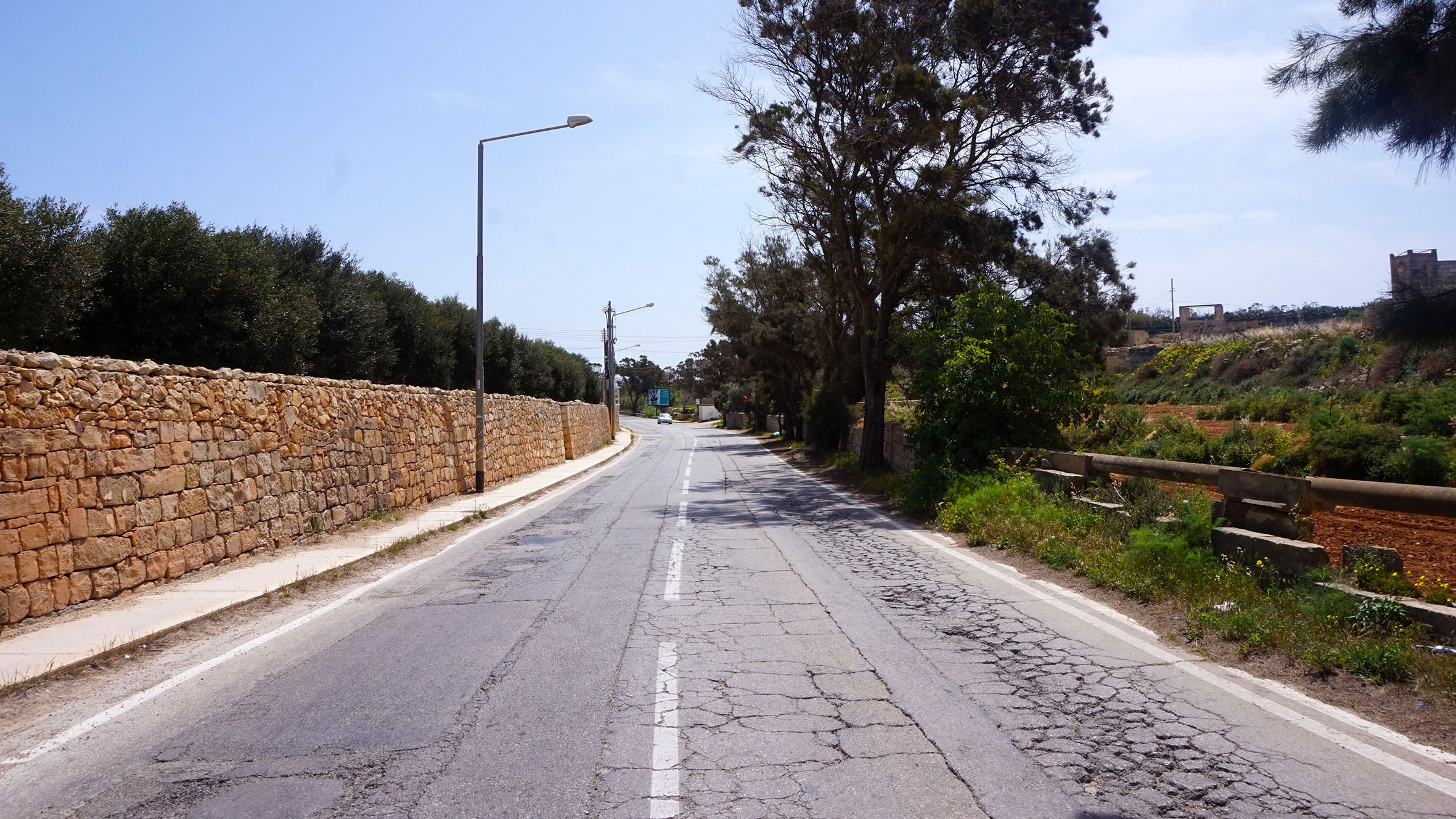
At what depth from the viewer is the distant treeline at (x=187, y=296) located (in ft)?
48.0

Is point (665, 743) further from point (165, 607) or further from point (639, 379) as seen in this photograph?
point (639, 379)

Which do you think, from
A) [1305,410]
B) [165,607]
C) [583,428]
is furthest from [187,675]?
[583,428]

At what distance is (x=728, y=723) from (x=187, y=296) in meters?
18.5

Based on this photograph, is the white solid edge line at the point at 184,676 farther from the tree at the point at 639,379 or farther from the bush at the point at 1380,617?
the tree at the point at 639,379

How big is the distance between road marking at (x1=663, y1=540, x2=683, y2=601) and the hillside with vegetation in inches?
241

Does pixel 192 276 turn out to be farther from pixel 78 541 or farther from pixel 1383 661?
pixel 1383 661

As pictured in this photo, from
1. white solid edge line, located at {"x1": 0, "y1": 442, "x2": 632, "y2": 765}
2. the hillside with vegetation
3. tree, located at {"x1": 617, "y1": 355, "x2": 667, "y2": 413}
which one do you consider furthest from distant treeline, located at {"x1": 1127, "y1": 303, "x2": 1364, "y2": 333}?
tree, located at {"x1": 617, "y1": 355, "x2": 667, "y2": 413}

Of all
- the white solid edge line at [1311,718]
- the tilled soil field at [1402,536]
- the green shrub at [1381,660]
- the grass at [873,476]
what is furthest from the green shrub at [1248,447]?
the green shrub at [1381,660]

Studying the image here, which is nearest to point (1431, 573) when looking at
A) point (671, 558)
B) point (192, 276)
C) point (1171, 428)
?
point (671, 558)

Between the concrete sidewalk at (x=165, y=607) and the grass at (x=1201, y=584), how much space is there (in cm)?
833

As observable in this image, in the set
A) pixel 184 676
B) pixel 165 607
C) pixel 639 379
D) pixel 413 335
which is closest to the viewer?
pixel 184 676

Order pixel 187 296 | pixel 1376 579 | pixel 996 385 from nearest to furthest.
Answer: pixel 1376 579 → pixel 996 385 → pixel 187 296

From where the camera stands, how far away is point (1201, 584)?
7.93m

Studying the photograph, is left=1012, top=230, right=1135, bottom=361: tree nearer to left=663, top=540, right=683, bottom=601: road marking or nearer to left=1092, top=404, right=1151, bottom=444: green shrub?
left=1092, top=404, right=1151, bottom=444: green shrub
